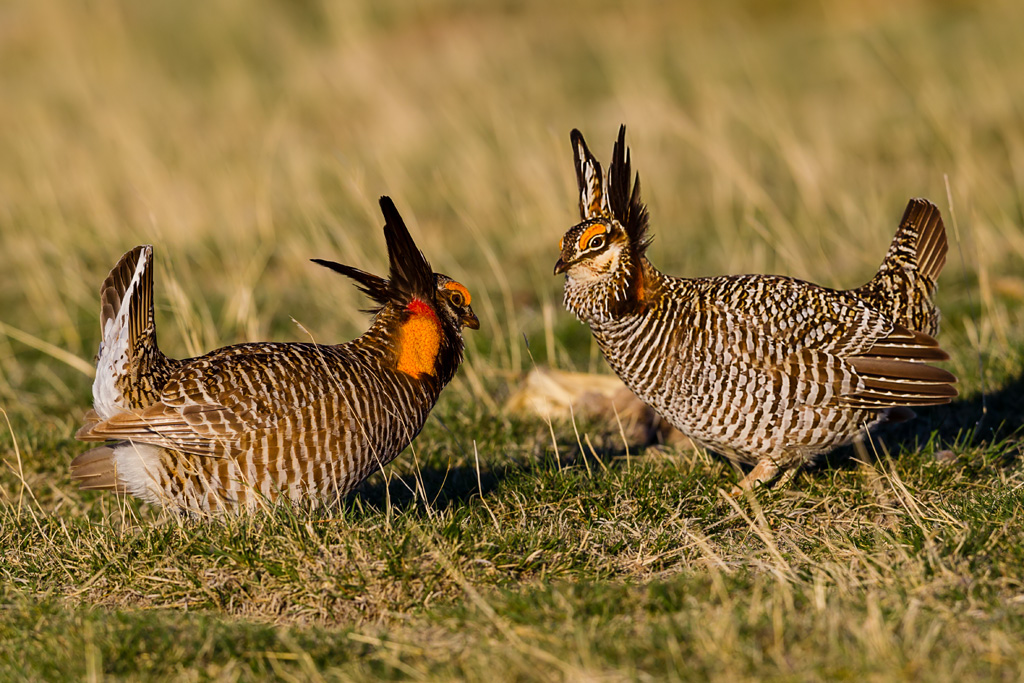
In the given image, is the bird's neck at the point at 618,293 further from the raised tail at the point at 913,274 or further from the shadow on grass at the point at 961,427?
the shadow on grass at the point at 961,427

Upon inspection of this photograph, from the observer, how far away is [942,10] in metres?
19.6

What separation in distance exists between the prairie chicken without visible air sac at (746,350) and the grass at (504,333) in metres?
0.29

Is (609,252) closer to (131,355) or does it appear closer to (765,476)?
(765,476)

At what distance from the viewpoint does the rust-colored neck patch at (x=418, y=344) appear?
4.57m

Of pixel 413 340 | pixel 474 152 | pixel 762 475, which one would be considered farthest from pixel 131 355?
pixel 474 152

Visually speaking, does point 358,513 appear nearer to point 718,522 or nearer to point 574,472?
point 574,472

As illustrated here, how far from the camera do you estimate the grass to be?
10.6ft

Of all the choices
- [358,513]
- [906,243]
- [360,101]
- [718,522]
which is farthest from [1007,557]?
[360,101]

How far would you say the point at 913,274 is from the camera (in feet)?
16.1

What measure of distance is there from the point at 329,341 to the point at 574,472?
11.6ft

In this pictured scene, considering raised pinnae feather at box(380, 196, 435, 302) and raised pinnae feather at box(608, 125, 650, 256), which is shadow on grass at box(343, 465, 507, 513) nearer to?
raised pinnae feather at box(380, 196, 435, 302)

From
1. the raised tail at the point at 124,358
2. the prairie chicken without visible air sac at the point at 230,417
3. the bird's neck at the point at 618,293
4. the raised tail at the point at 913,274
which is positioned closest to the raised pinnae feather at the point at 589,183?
the bird's neck at the point at 618,293

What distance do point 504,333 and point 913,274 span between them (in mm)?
3053

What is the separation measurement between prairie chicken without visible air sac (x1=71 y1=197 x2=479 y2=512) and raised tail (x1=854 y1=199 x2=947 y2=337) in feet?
7.06
